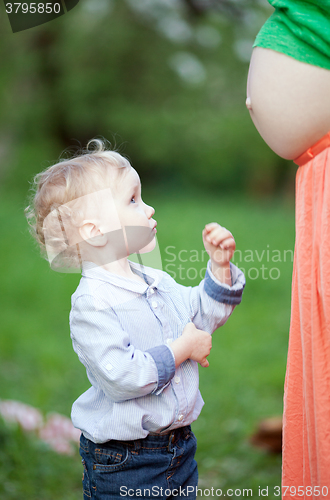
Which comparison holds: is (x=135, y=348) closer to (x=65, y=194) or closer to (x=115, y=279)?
(x=115, y=279)

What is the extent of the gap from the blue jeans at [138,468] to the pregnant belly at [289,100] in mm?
814

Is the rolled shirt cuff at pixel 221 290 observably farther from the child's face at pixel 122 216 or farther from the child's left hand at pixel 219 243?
the child's face at pixel 122 216

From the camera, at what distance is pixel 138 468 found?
1.21m

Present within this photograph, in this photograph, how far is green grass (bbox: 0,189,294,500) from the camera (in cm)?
215

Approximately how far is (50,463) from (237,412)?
1157 mm

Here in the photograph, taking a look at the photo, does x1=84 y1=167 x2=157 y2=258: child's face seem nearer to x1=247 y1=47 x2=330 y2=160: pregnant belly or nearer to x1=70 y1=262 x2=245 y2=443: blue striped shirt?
x1=70 y1=262 x2=245 y2=443: blue striped shirt

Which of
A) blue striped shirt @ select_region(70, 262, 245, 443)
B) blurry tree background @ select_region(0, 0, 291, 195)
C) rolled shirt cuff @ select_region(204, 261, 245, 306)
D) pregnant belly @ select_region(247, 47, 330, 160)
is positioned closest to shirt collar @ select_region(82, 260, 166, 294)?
blue striped shirt @ select_region(70, 262, 245, 443)

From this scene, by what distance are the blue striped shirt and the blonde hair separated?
10cm

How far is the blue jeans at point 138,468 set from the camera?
1198mm

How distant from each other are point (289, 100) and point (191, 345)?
2.08ft

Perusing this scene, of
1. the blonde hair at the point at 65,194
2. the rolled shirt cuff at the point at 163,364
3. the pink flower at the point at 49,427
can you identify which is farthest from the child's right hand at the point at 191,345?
the pink flower at the point at 49,427

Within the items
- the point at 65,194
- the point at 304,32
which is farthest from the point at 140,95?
the point at 304,32

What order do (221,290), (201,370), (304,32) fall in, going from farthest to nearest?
(201,370)
(221,290)
(304,32)

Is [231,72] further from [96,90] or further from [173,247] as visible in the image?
[173,247]
